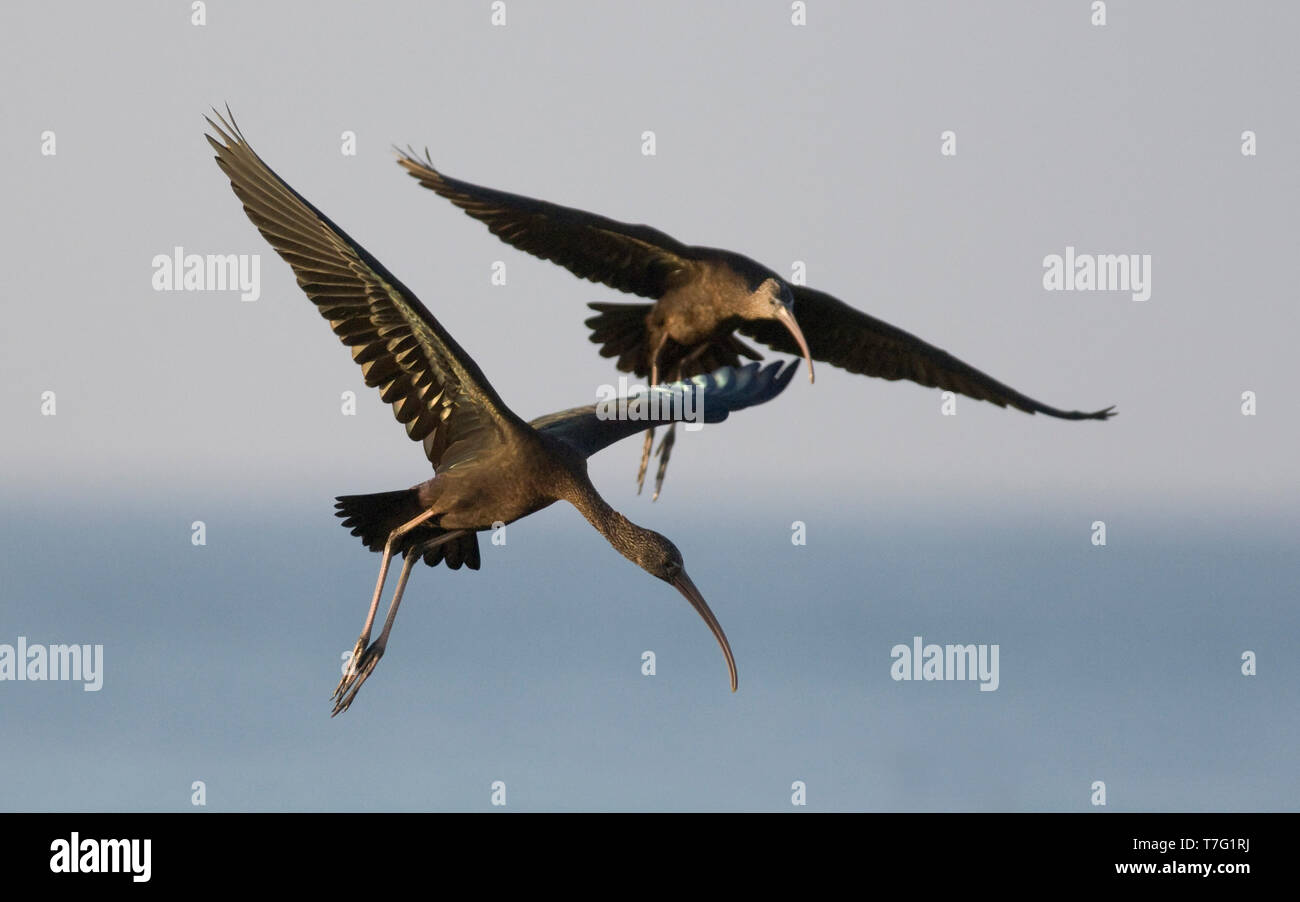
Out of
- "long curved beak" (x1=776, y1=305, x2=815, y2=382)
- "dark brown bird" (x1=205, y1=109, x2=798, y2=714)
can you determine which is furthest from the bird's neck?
"long curved beak" (x1=776, y1=305, x2=815, y2=382)

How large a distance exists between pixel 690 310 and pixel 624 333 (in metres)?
0.65

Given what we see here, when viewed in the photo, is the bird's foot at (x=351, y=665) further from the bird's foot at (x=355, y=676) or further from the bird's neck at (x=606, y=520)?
the bird's neck at (x=606, y=520)

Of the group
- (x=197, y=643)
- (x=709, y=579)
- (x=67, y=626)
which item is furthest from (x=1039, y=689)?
(x=67, y=626)

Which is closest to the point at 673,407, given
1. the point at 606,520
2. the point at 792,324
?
the point at 606,520

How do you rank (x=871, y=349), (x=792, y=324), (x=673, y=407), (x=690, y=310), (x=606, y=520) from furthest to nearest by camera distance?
(x=871, y=349) < (x=690, y=310) < (x=792, y=324) < (x=673, y=407) < (x=606, y=520)

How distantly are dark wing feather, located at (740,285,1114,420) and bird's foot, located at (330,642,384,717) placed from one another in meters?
5.12

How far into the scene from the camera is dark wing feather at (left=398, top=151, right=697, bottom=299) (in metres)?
18.8

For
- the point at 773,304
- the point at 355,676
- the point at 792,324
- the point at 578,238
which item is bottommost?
the point at 355,676

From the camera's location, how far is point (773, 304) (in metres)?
19.0

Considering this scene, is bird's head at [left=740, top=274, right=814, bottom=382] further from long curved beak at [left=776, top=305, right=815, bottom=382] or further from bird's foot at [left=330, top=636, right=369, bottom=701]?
bird's foot at [left=330, top=636, right=369, bottom=701]

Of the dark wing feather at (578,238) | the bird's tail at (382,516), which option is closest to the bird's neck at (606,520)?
A: the bird's tail at (382,516)

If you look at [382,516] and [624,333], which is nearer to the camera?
[382,516]

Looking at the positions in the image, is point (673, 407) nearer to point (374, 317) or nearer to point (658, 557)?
point (658, 557)

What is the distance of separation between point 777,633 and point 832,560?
30.1 metres
